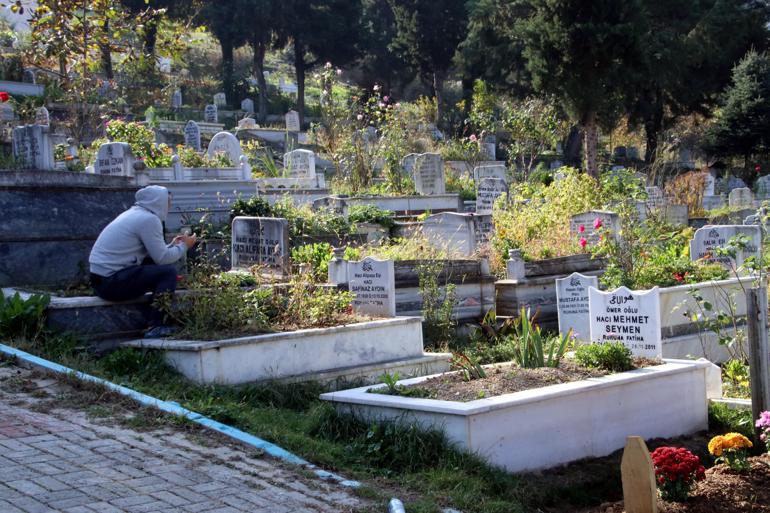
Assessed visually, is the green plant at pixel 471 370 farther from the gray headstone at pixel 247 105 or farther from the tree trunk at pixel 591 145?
the gray headstone at pixel 247 105

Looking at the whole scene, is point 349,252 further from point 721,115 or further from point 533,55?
point 721,115

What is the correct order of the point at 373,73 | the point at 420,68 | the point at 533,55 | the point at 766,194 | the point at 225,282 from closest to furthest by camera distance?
the point at 225,282, the point at 533,55, the point at 766,194, the point at 420,68, the point at 373,73

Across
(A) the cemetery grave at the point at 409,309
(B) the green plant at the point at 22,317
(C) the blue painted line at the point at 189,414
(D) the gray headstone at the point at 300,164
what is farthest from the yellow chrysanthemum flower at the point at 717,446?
(D) the gray headstone at the point at 300,164

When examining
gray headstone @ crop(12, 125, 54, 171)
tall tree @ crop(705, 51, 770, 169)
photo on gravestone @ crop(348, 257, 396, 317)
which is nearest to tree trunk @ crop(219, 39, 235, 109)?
tall tree @ crop(705, 51, 770, 169)

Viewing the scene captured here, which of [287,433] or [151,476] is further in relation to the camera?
[287,433]

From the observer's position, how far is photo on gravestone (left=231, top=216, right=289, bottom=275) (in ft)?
31.8

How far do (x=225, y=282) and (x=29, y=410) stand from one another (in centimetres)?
260

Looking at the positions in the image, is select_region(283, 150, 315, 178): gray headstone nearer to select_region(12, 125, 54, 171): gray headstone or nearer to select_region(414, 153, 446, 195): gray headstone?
select_region(414, 153, 446, 195): gray headstone

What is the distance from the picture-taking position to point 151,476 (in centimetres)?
525

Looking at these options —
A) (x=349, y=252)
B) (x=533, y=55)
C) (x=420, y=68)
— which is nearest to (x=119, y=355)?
(x=349, y=252)

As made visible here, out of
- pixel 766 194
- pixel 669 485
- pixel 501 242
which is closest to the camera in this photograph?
pixel 669 485

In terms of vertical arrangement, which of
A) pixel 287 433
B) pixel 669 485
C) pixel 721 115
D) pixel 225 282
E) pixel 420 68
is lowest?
pixel 669 485

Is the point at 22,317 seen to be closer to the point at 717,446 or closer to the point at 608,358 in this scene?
the point at 608,358

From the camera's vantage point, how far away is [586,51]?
77.3 feet
